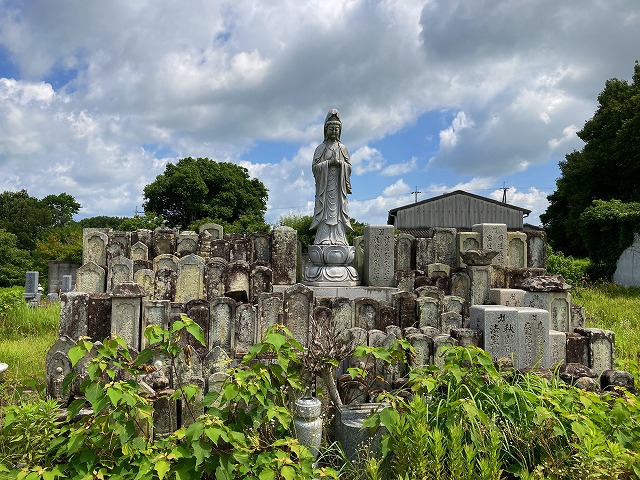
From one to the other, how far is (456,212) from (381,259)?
1630 centimetres

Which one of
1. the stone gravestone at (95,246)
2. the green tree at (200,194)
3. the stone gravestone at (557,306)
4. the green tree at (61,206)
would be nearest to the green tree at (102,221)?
the green tree at (61,206)

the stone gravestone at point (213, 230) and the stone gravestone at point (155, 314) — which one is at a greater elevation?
the stone gravestone at point (213, 230)

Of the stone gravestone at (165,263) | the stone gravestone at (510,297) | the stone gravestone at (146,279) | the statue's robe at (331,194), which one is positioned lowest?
the stone gravestone at (510,297)

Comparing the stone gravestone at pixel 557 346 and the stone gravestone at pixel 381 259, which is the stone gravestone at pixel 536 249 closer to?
the stone gravestone at pixel 381 259

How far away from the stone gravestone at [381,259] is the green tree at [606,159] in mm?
14407

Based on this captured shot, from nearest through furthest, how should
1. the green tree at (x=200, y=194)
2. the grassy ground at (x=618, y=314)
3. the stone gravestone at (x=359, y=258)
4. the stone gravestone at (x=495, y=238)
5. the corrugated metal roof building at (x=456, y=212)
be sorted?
the grassy ground at (x=618, y=314) < the stone gravestone at (x=495, y=238) < the stone gravestone at (x=359, y=258) < the corrugated metal roof building at (x=456, y=212) < the green tree at (x=200, y=194)

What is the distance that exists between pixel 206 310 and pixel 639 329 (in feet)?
25.0

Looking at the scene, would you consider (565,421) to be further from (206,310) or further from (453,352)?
(206,310)

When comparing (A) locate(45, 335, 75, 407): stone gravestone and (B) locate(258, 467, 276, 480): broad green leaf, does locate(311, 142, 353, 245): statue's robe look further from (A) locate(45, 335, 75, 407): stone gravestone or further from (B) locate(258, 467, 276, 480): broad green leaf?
(B) locate(258, 467, 276, 480): broad green leaf

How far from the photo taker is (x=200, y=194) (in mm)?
25188

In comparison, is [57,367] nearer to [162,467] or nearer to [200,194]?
[162,467]

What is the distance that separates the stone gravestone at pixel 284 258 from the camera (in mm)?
7188

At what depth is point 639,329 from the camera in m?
7.73

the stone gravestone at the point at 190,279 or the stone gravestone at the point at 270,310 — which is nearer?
the stone gravestone at the point at 270,310
